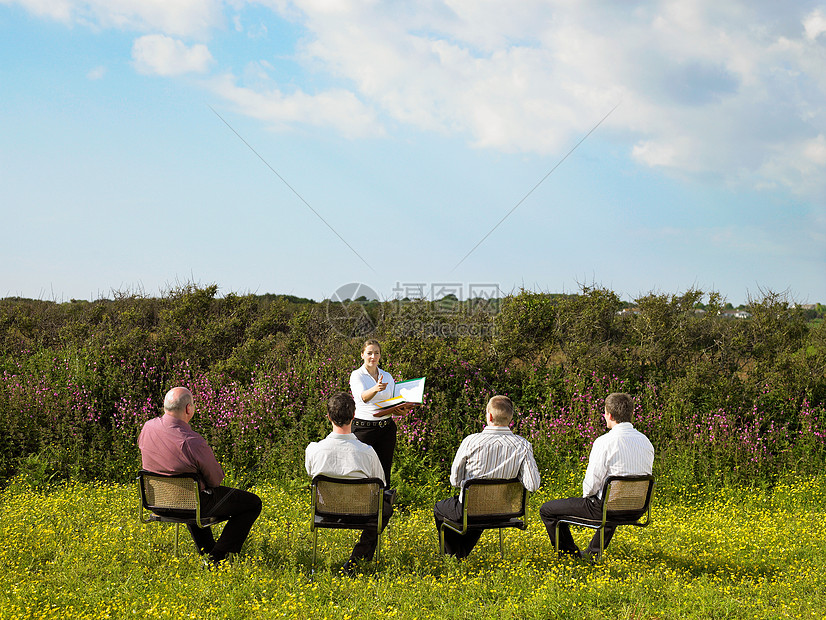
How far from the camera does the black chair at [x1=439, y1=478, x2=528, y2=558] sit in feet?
15.8

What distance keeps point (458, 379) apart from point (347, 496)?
14.9ft

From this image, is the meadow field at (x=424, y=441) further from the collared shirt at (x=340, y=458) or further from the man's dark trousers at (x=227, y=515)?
the collared shirt at (x=340, y=458)

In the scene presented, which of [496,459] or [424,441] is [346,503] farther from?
[424,441]

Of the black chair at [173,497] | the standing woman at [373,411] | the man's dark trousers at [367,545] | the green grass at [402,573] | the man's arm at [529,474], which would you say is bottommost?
the green grass at [402,573]

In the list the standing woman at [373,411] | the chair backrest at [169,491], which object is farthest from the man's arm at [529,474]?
the chair backrest at [169,491]

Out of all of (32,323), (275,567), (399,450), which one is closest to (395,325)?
(399,450)

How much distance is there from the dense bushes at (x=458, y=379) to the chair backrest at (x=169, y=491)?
9.55ft

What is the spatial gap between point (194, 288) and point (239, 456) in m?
4.85

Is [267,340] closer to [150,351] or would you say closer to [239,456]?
[150,351]

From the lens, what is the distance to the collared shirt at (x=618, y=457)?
196 inches

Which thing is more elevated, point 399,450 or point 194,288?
point 194,288

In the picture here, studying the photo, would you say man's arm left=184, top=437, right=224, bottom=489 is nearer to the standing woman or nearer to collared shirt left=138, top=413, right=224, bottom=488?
collared shirt left=138, top=413, right=224, bottom=488

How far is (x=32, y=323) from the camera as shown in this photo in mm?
12203

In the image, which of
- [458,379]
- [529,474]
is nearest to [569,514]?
[529,474]
